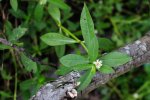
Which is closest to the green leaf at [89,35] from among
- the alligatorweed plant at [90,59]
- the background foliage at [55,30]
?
the alligatorweed plant at [90,59]

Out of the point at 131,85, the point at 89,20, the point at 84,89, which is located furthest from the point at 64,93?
the point at 131,85

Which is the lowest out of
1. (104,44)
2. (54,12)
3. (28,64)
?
(28,64)

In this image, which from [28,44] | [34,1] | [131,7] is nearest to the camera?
[34,1]

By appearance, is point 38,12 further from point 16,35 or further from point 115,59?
point 115,59

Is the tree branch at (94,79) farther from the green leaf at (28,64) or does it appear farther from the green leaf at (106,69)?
the green leaf at (28,64)

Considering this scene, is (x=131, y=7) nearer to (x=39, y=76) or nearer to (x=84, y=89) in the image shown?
(x=39, y=76)

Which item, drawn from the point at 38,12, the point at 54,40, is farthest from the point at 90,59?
the point at 38,12

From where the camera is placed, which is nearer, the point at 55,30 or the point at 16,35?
the point at 16,35
